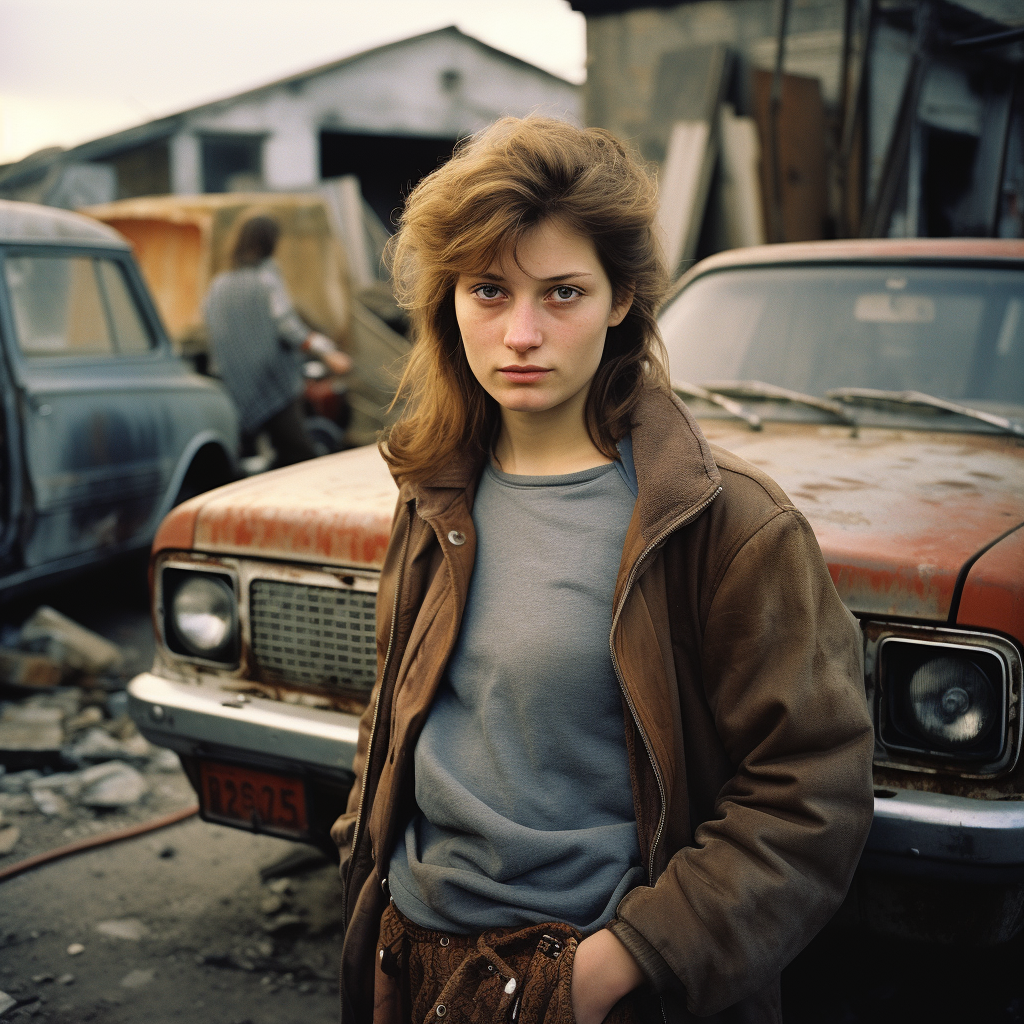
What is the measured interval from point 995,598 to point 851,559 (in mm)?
234

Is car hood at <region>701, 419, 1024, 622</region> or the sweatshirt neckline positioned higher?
the sweatshirt neckline

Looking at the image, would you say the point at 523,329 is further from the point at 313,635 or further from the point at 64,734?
Result: the point at 64,734

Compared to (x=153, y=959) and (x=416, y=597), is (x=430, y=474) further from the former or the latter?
(x=153, y=959)

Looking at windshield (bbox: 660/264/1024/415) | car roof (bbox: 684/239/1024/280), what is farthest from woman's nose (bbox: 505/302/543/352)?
car roof (bbox: 684/239/1024/280)

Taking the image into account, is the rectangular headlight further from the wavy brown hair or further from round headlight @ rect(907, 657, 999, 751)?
the wavy brown hair

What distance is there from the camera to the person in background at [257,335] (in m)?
6.57

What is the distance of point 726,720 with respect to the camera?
128 centimetres

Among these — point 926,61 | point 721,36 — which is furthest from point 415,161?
point 926,61

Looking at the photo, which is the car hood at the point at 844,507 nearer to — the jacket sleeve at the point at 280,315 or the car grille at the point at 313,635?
the car grille at the point at 313,635

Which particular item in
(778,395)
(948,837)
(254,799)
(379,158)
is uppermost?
(379,158)

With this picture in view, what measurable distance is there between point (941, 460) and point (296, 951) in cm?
207

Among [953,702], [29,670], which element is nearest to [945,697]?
[953,702]

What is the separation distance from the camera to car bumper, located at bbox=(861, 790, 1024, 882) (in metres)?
1.67

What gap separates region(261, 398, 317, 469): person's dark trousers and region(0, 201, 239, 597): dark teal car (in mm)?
1164
